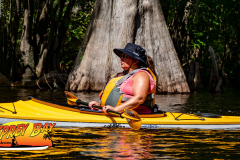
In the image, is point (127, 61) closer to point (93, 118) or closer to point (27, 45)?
point (93, 118)

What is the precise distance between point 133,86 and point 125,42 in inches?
296

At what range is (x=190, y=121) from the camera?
20.2ft

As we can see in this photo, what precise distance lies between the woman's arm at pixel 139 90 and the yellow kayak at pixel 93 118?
364 mm

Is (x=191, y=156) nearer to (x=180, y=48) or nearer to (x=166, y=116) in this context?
(x=166, y=116)

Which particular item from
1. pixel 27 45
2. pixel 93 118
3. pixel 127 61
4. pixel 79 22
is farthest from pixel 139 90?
pixel 79 22

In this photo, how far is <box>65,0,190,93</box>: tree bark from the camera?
13211 millimetres

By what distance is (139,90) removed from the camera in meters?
5.64

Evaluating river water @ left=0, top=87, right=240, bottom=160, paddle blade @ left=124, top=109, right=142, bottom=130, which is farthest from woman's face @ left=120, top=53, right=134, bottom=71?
river water @ left=0, top=87, right=240, bottom=160

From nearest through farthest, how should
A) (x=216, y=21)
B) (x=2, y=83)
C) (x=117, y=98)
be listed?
(x=117, y=98)
(x=2, y=83)
(x=216, y=21)

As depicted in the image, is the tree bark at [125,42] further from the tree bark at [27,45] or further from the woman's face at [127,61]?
the woman's face at [127,61]

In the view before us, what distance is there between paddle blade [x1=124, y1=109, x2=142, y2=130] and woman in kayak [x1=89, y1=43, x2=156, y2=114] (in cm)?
17

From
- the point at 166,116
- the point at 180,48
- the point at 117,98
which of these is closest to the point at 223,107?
the point at 166,116

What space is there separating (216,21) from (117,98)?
14401 millimetres

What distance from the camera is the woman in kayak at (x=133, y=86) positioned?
5.67m
